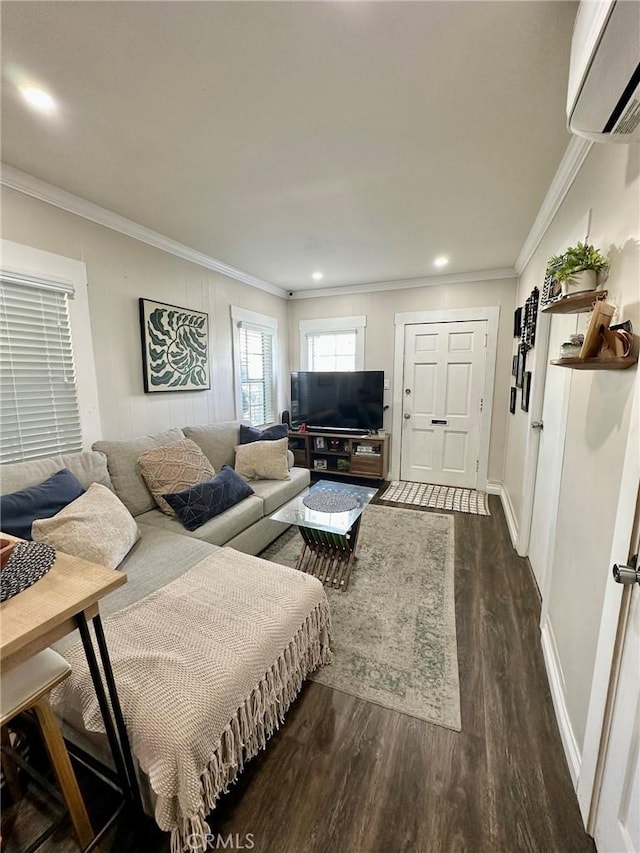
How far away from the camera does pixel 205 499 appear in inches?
89.7

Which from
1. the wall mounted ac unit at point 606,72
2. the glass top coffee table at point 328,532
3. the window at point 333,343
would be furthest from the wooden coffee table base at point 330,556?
the window at point 333,343

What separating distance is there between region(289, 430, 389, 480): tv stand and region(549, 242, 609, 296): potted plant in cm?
284

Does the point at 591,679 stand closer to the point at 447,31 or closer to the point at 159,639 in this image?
the point at 159,639

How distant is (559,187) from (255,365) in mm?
3151

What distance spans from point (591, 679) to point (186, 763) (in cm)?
131

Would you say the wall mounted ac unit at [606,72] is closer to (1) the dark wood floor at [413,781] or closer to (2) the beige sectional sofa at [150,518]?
(2) the beige sectional sofa at [150,518]

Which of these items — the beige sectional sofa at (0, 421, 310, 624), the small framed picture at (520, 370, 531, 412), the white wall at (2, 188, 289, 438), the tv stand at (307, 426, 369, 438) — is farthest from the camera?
the tv stand at (307, 426, 369, 438)

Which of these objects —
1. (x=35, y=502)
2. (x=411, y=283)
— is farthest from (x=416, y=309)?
(x=35, y=502)

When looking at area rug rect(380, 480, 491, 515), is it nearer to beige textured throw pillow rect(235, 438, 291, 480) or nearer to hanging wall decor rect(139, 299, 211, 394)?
beige textured throw pillow rect(235, 438, 291, 480)

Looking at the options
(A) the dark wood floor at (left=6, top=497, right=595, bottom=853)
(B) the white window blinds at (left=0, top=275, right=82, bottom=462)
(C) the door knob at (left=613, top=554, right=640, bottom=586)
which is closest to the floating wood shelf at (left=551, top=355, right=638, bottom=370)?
(C) the door knob at (left=613, top=554, right=640, bottom=586)

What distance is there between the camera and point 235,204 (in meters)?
2.22

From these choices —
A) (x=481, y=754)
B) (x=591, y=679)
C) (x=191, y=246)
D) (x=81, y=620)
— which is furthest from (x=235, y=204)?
(x=481, y=754)

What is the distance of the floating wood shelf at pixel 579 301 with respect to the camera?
4.04ft

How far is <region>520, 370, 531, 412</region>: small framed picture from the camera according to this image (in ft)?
8.61
